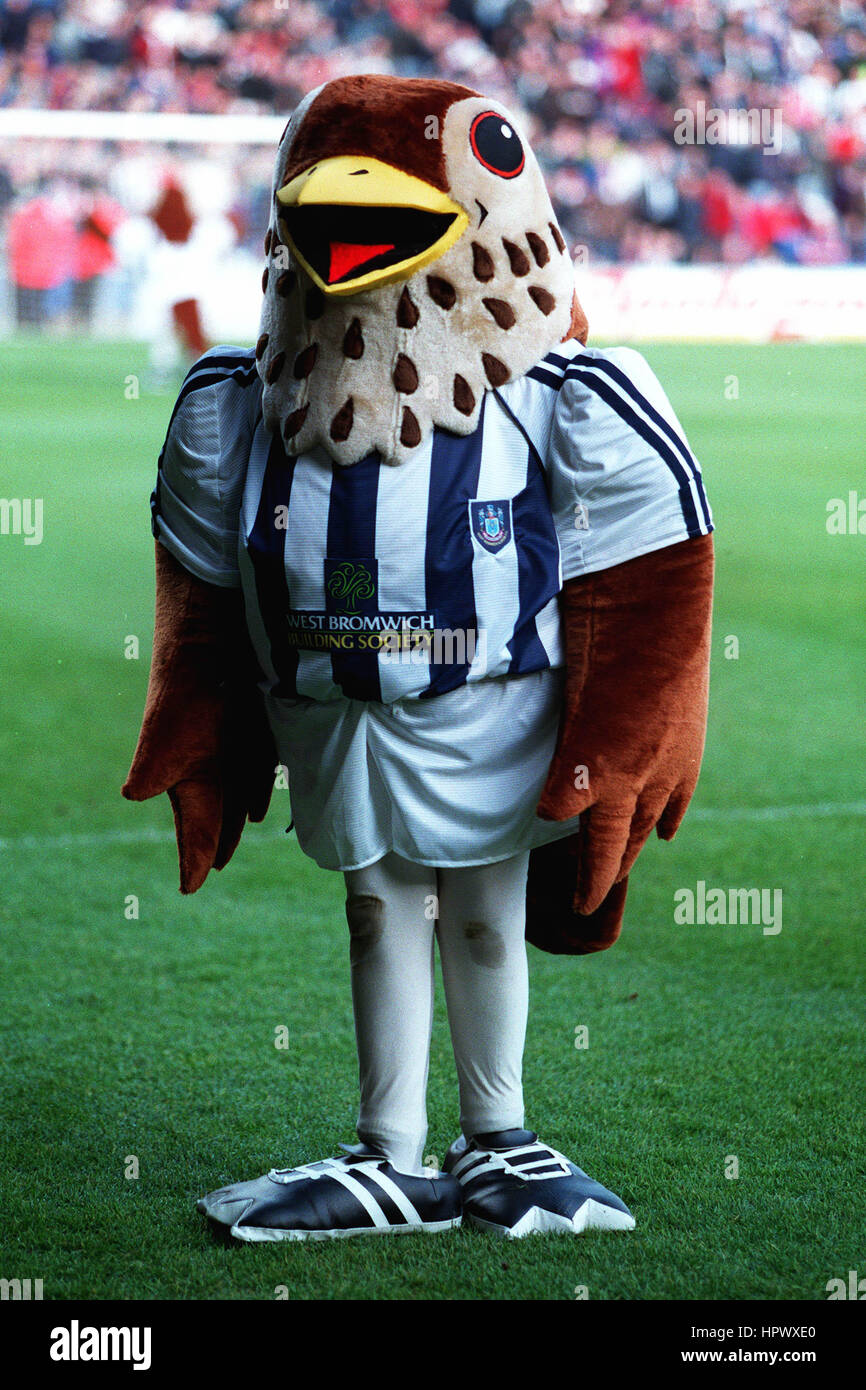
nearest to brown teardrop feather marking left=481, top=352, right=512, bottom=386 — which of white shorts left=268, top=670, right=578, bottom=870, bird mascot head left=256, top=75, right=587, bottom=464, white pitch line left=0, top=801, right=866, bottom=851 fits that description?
bird mascot head left=256, top=75, right=587, bottom=464

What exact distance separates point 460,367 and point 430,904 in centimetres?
62

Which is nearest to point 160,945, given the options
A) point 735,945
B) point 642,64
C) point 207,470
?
point 735,945

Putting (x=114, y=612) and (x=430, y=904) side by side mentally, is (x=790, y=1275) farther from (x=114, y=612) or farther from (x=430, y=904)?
(x=114, y=612)

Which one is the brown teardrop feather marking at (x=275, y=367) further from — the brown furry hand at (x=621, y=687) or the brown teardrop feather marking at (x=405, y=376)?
the brown furry hand at (x=621, y=687)

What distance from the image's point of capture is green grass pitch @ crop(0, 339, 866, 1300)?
1.92 meters

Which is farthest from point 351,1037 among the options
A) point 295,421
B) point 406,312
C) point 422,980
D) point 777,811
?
point 777,811

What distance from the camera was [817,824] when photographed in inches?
150

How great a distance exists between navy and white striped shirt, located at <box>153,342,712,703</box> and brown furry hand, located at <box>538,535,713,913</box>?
0.09ft

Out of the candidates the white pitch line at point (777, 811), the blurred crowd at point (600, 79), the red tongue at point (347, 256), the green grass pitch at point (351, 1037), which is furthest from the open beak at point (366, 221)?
the blurred crowd at point (600, 79)

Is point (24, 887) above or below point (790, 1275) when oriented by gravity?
above

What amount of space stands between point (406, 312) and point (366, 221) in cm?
11

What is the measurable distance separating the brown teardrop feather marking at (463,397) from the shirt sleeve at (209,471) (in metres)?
0.28

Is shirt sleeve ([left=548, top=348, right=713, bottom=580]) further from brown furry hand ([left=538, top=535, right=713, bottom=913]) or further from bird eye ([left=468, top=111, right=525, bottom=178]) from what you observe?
bird eye ([left=468, top=111, right=525, bottom=178])

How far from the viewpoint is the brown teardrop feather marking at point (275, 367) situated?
1.93 m
